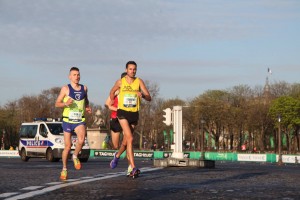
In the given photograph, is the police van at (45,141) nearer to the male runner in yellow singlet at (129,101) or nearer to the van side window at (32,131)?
the van side window at (32,131)

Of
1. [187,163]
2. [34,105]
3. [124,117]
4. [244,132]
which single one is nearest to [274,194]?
[124,117]

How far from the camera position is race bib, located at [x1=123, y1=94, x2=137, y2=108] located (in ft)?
36.9

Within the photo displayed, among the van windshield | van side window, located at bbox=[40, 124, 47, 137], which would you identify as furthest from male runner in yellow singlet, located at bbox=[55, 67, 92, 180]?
van side window, located at bbox=[40, 124, 47, 137]

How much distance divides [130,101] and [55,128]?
67.5ft

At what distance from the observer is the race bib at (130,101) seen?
11250mm

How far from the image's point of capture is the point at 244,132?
9219 cm

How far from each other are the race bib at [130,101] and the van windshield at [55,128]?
20.3 metres

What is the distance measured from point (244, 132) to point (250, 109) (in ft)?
22.0

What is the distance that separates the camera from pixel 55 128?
31.3m

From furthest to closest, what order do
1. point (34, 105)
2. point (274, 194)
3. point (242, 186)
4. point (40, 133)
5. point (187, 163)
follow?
point (34, 105), point (40, 133), point (187, 163), point (242, 186), point (274, 194)

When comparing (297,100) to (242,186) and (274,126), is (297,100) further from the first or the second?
(242,186)

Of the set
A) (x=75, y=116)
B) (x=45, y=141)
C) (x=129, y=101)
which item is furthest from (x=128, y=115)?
(x=45, y=141)

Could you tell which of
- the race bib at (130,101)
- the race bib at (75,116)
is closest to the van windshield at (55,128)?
the race bib at (75,116)

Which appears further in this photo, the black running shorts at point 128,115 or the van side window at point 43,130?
the van side window at point 43,130
